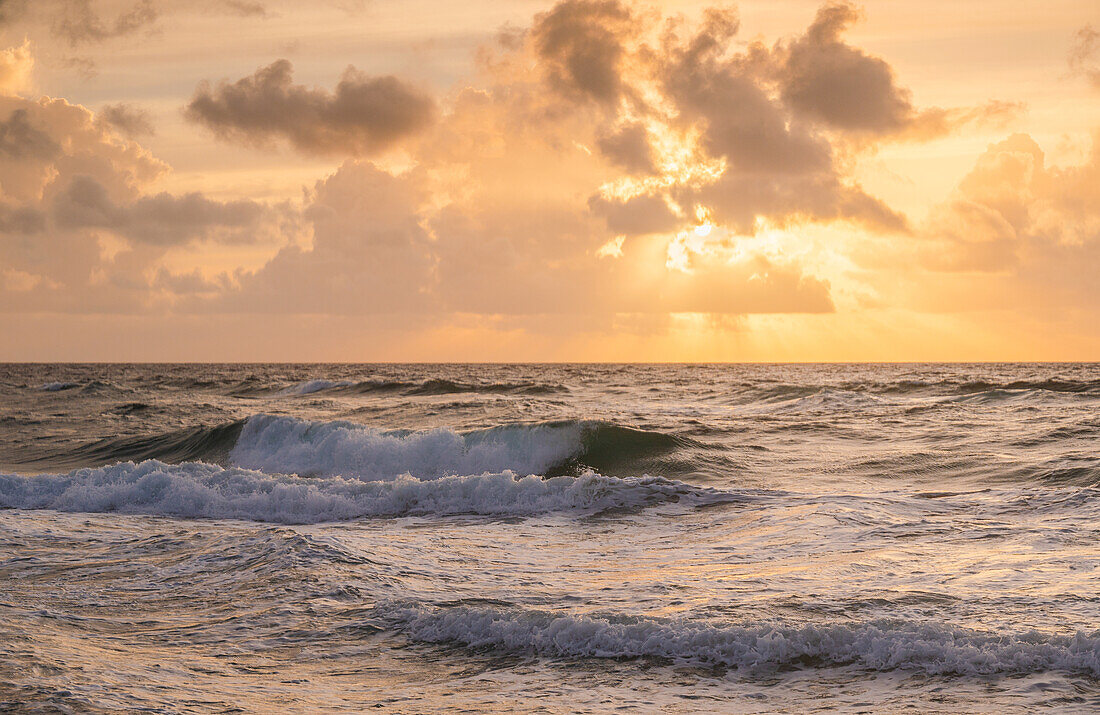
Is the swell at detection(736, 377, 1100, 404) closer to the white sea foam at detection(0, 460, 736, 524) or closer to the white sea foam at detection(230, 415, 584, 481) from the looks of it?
the white sea foam at detection(230, 415, 584, 481)

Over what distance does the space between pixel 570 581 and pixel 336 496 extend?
786 centimetres

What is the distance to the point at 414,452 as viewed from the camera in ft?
74.4

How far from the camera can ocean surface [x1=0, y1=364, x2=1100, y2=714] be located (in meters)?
6.41

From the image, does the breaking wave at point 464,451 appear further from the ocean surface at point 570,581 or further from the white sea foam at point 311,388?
the white sea foam at point 311,388

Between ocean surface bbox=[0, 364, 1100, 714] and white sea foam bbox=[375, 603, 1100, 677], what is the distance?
0.02m

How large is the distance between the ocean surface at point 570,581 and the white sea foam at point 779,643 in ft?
0.08

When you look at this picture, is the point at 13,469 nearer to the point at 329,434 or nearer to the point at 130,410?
the point at 329,434

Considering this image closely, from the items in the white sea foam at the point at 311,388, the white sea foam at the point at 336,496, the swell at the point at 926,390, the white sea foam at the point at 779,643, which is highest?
the swell at the point at 926,390

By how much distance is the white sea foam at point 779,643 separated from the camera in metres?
6.65

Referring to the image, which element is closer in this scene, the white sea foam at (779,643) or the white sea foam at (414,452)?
the white sea foam at (779,643)

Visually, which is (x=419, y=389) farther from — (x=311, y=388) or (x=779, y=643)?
(x=779, y=643)

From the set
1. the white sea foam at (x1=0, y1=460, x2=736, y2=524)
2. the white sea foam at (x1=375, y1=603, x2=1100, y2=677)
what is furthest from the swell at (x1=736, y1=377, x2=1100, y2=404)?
the white sea foam at (x1=375, y1=603, x2=1100, y2=677)

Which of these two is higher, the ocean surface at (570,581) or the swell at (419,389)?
the swell at (419,389)

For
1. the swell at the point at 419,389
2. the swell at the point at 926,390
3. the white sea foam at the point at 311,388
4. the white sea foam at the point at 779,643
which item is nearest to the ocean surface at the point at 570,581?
the white sea foam at the point at 779,643
